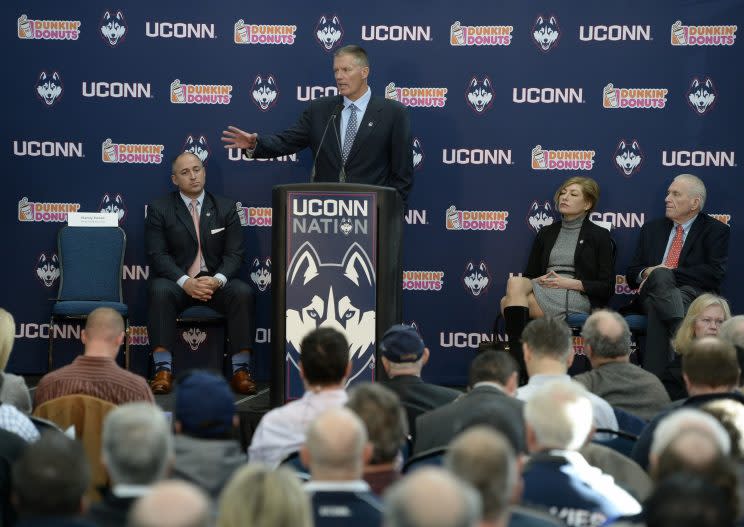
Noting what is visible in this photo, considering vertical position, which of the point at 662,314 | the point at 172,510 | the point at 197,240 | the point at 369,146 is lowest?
the point at 172,510

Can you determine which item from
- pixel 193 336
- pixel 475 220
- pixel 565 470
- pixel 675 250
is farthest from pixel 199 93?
pixel 565 470

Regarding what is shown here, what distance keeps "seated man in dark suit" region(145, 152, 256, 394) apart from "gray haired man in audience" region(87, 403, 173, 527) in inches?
187

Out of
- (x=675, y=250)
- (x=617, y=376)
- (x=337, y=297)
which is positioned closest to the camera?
(x=617, y=376)

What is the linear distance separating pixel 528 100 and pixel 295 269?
3074 millimetres

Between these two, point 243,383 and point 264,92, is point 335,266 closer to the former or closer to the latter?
point 243,383

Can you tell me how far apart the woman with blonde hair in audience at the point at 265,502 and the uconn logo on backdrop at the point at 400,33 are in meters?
6.18

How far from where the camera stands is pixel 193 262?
8039 millimetres

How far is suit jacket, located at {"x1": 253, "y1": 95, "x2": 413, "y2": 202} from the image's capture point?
7.30 m

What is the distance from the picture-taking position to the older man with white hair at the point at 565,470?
3.09 m

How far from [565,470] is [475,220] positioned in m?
A: 5.24

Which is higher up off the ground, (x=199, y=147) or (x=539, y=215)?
(x=199, y=147)

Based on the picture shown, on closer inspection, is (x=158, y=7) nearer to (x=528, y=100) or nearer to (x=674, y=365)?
(x=528, y=100)

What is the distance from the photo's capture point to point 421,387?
14.8 ft

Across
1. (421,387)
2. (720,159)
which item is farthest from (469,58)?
(421,387)
